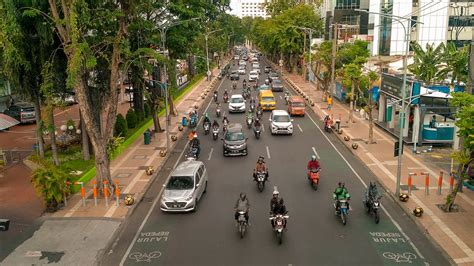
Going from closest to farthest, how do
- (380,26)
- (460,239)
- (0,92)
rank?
(460,239) → (0,92) → (380,26)

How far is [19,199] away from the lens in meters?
22.7

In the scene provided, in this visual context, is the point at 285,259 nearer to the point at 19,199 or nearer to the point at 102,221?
the point at 102,221

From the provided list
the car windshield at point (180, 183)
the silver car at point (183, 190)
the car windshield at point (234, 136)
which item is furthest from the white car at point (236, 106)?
the car windshield at point (180, 183)

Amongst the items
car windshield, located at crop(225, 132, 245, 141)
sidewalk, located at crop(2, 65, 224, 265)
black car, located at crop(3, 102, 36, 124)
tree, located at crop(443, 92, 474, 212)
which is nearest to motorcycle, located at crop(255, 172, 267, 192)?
sidewalk, located at crop(2, 65, 224, 265)

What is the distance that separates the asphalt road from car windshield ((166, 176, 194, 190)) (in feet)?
3.95

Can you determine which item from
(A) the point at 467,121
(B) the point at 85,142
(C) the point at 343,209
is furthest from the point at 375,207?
(B) the point at 85,142

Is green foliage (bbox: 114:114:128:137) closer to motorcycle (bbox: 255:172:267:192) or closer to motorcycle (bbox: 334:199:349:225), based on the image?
motorcycle (bbox: 255:172:267:192)

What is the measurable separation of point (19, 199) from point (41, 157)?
6089 millimetres

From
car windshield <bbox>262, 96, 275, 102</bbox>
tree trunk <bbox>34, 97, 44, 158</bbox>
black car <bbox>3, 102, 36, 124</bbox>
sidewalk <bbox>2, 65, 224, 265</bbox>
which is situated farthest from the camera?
car windshield <bbox>262, 96, 275, 102</bbox>

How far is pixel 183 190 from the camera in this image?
804 inches

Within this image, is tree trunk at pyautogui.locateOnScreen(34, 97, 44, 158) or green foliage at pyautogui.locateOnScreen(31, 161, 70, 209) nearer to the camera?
green foliage at pyautogui.locateOnScreen(31, 161, 70, 209)

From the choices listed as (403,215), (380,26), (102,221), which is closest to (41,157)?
(102,221)

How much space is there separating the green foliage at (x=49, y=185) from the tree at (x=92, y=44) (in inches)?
95.4

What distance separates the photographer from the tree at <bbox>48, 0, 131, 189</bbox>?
20.3 metres
